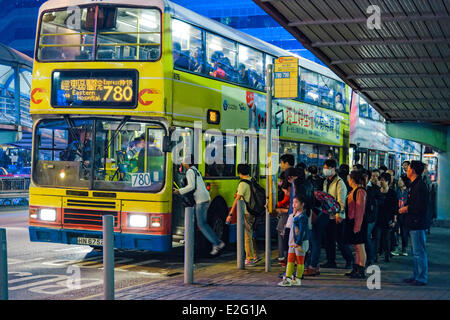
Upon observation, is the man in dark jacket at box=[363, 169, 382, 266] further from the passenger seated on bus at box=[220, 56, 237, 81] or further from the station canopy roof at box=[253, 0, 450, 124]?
the passenger seated on bus at box=[220, 56, 237, 81]

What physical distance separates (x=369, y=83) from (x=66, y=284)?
8.95 m

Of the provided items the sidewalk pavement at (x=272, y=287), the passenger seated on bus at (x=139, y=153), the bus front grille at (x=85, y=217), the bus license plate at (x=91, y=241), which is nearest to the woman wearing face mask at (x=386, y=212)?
the sidewalk pavement at (x=272, y=287)

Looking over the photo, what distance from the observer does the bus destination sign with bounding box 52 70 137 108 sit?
10.1 metres

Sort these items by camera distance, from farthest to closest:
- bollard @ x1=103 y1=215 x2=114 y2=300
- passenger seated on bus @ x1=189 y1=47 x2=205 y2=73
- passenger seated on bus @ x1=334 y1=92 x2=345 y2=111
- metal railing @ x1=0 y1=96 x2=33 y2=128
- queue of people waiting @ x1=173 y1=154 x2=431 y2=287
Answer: metal railing @ x1=0 y1=96 x2=33 y2=128 → passenger seated on bus @ x1=334 y1=92 x2=345 y2=111 → passenger seated on bus @ x1=189 y1=47 x2=205 y2=73 → queue of people waiting @ x1=173 y1=154 x2=431 y2=287 → bollard @ x1=103 y1=215 x2=114 y2=300

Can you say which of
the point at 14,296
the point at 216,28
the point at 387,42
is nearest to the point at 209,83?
the point at 216,28

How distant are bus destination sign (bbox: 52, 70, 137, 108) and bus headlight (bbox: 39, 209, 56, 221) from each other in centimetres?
182

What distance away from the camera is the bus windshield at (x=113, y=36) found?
10.2 m

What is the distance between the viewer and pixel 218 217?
1199 cm

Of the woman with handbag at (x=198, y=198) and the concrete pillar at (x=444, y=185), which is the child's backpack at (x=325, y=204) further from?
the concrete pillar at (x=444, y=185)

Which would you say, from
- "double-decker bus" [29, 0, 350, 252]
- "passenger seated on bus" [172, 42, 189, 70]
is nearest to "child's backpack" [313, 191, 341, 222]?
"double-decker bus" [29, 0, 350, 252]

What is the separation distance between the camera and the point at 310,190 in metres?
8.85

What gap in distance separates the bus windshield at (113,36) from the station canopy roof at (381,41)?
1.93m
